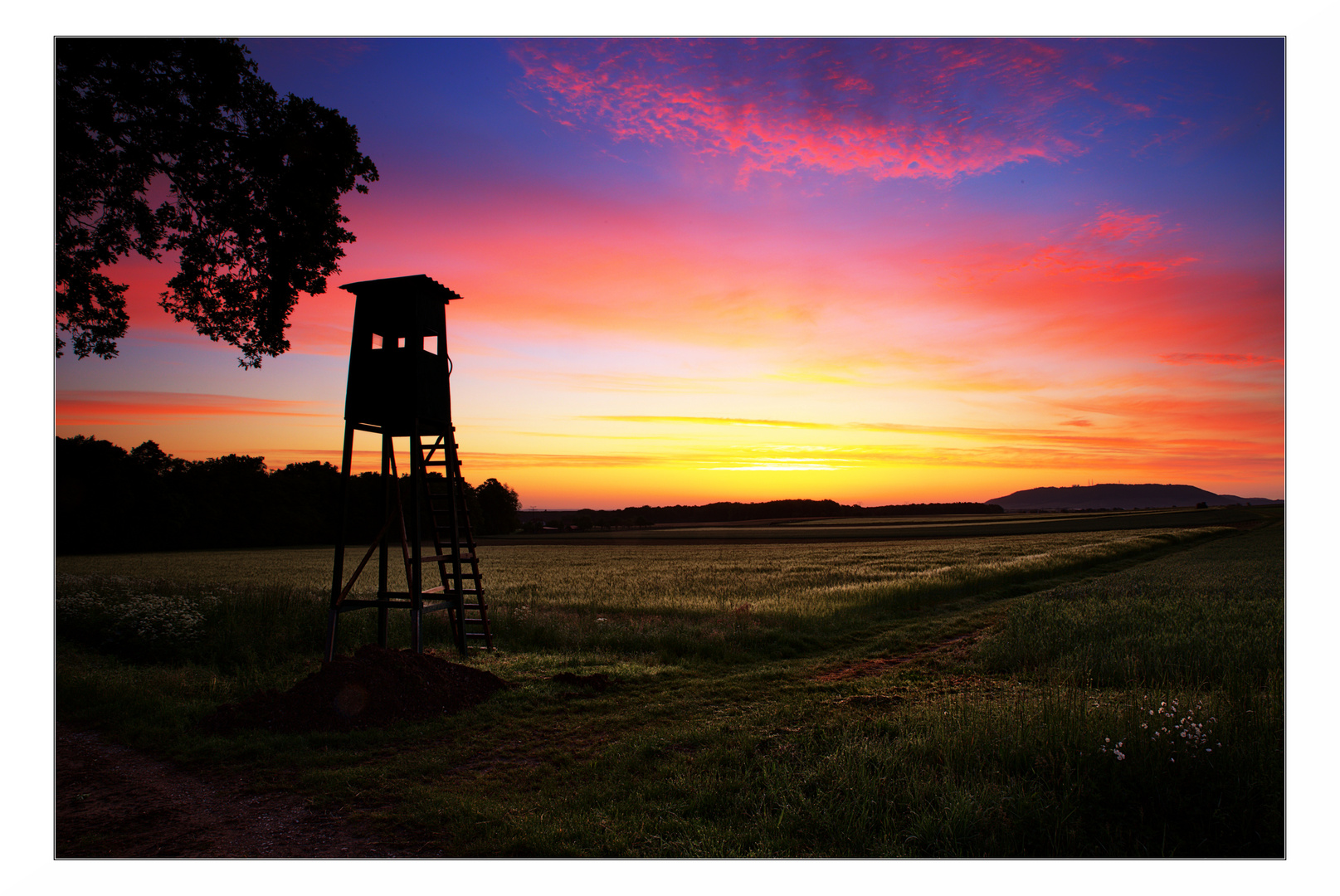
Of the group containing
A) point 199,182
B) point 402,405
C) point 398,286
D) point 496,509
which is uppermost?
point 199,182

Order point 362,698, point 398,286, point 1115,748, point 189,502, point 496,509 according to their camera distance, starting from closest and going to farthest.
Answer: point 1115,748 < point 362,698 < point 398,286 < point 189,502 < point 496,509

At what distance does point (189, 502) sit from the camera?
63.3 m

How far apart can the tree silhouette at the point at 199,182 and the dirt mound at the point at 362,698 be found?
7.79m

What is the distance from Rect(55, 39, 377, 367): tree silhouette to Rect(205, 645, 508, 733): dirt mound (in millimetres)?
7791

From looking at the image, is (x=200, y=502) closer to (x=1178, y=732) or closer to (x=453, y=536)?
(x=453, y=536)

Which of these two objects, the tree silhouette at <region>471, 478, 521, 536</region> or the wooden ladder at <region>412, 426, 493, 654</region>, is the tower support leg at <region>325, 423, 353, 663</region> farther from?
the tree silhouette at <region>471, 478, 521, 536</region>

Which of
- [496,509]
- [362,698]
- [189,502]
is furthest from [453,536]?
[496,509]

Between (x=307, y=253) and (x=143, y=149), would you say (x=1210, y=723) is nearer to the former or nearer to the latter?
(x=307, y=253)

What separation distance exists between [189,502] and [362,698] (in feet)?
226

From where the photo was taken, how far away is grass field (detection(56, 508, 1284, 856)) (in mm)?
5660

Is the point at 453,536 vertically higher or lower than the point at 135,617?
higher

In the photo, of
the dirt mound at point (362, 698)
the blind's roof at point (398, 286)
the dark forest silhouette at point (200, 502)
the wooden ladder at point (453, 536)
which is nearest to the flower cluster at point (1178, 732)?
the dirt mound at point (362, 698)

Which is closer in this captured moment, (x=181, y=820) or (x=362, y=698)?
(x=181, y=820)

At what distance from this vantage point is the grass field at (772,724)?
5660 mm
